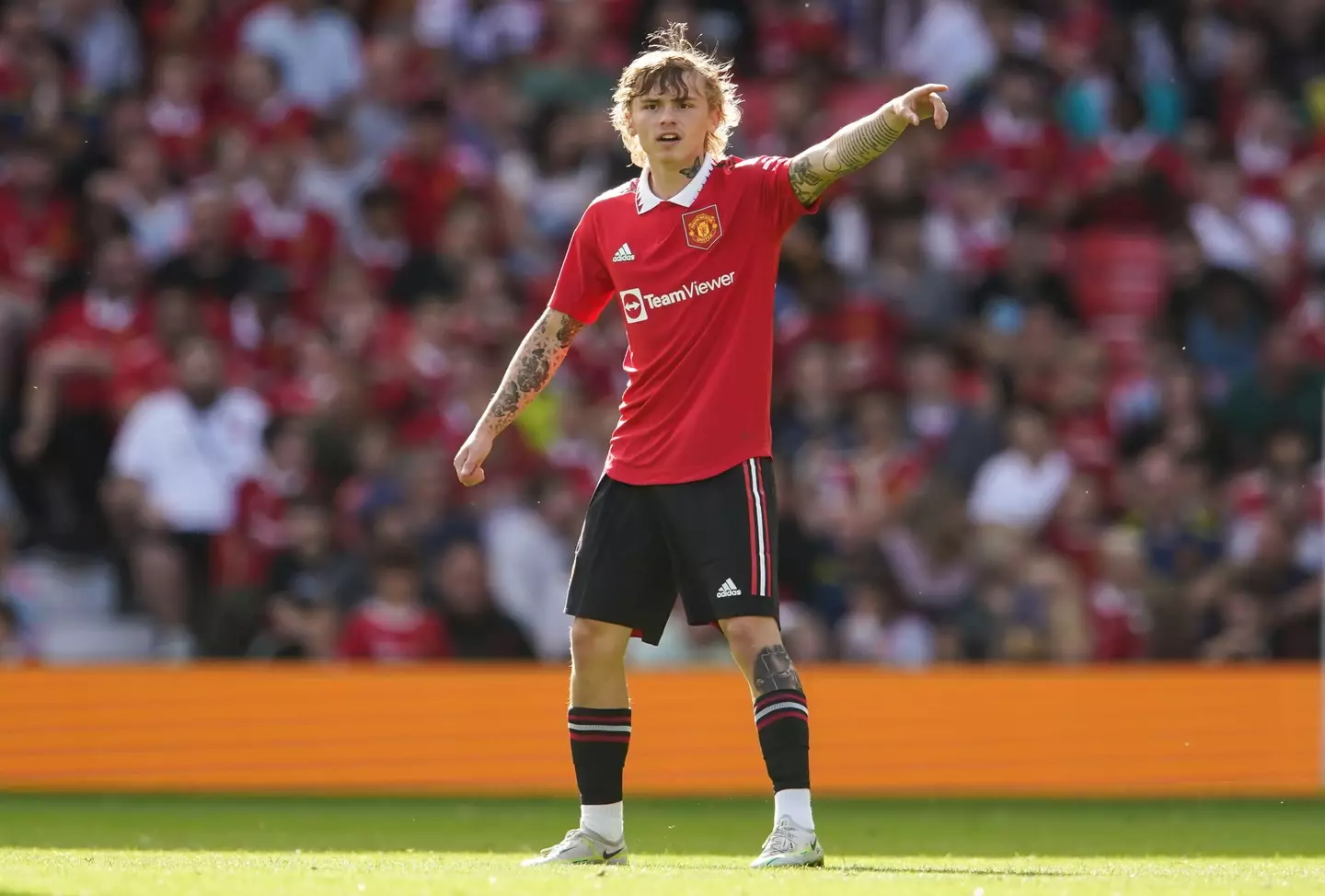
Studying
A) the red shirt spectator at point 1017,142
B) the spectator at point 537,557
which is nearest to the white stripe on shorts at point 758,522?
the spectator at point 537,557

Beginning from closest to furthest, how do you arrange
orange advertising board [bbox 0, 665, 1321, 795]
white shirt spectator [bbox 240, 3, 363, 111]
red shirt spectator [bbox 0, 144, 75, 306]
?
orange advertising board [bbox 0, 665, 1321, 795] < red shirt spectator [bbox 0, 144, 75, 306] < white shirt spectator [bbox 240, 3, 363, 111]

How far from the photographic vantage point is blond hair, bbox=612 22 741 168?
621cm

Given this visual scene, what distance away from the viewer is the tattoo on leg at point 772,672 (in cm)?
600

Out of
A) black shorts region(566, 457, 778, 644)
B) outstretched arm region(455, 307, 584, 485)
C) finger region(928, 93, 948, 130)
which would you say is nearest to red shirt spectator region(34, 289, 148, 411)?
outstretched arm region(455, 307, 584, 485)

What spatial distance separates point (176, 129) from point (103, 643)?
3.97 m

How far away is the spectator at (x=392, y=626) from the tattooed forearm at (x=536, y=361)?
524 cm

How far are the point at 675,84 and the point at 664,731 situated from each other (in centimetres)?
589

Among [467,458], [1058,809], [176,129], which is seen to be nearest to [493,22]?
[176,129]

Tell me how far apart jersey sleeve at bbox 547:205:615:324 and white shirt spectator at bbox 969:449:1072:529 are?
6.77 m

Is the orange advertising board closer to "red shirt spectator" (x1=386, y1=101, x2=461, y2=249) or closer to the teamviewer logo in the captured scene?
"red shirt spectator" (x1=386, y1=101, x2=461, y2=249)

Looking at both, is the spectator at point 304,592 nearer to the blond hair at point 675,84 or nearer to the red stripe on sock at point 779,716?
the blond hair at point 675,84

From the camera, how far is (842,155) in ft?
19.5

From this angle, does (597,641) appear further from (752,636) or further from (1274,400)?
(1274,400)

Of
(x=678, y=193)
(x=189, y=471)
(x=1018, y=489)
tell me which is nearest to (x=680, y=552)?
(x=678, y=193)
